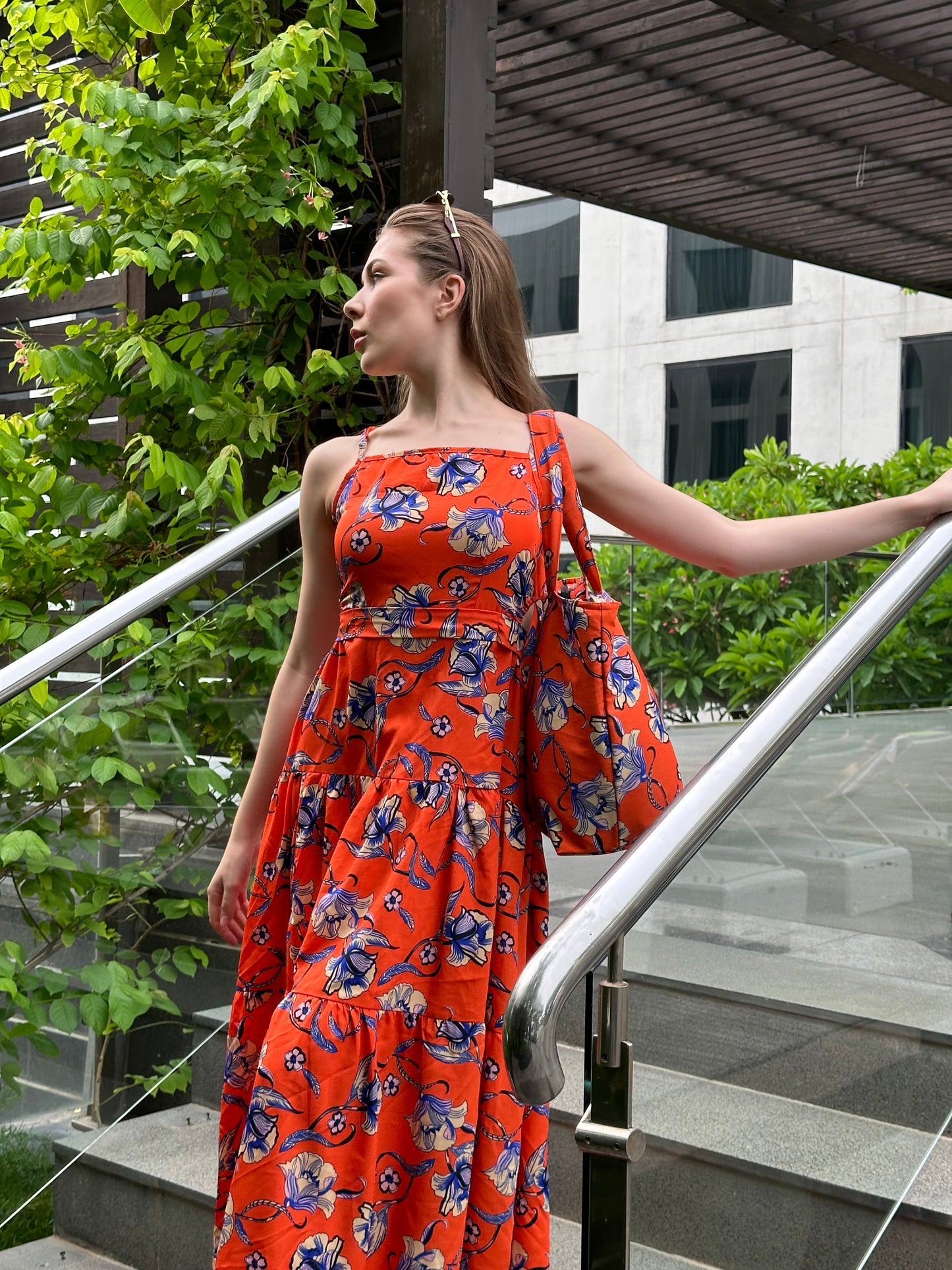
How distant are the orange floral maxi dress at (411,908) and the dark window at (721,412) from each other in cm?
1562

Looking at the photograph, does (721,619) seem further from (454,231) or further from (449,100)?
(454,231)

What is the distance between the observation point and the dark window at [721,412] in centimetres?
1686

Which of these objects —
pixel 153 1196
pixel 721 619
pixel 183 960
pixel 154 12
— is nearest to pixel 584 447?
pixel 154 12

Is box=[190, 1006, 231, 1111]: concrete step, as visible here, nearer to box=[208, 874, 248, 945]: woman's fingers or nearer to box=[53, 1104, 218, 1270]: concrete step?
box=[53, 1104, 218, 1270]: concrete step

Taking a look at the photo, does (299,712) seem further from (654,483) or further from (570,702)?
(654,483)

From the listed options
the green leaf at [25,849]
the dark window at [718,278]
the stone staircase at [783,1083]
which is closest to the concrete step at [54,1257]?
the stone staircase at [783,1083]

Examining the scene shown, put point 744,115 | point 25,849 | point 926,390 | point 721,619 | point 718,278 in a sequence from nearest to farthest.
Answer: point 25,849 < point 721,619 < point 744,115 < point 926,390 < point 718,278

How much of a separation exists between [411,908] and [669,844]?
1.23ft

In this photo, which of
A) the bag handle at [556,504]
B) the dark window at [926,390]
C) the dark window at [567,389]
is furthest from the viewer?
the dark window at [567,389]

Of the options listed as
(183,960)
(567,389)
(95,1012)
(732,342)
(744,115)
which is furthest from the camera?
(567,389)

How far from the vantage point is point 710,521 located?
1833 millimetres

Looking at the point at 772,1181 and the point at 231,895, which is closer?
the point at 772,1181

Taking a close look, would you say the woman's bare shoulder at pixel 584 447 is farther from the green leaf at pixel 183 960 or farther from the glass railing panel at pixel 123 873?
the green leaf at pixel 183 960

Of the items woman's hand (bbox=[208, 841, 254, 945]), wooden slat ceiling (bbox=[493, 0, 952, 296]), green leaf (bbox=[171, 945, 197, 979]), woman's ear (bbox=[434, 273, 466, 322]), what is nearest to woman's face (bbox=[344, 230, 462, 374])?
woman's ear (bbox=[434, 273, 466, 322])
